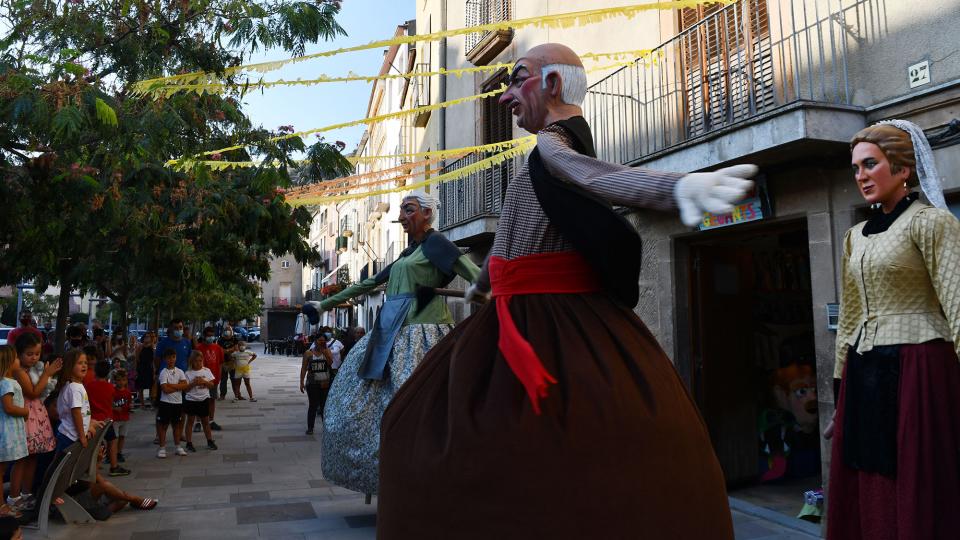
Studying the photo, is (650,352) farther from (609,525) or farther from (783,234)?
(783,234)

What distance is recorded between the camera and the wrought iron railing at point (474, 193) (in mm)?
11867

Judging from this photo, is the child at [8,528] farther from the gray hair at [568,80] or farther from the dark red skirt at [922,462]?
the dark red skirt at [922,462]

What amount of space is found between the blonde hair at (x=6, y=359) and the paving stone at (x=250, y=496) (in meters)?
1.89

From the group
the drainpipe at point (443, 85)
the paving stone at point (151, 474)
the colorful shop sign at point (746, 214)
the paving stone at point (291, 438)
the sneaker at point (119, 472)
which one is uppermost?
the drainpipe at point (443, 85)

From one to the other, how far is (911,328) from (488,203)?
993 cm

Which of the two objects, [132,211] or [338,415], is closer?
[338,415]

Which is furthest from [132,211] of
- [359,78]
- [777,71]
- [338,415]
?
[777,71]

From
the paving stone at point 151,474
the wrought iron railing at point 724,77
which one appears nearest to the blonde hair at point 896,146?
the wrought iron railing at point 724,77

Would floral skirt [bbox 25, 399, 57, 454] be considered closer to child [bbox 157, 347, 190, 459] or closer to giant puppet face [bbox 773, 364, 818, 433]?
child [bbox 157, 347, 190, 459]

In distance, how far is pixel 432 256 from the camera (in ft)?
13.8

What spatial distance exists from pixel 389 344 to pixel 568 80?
8.72 ft

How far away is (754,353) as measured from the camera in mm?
7188

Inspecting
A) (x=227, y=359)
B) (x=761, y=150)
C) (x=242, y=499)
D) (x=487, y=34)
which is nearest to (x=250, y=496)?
(x=242, y=499)

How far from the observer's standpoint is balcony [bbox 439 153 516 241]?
11.6 m
